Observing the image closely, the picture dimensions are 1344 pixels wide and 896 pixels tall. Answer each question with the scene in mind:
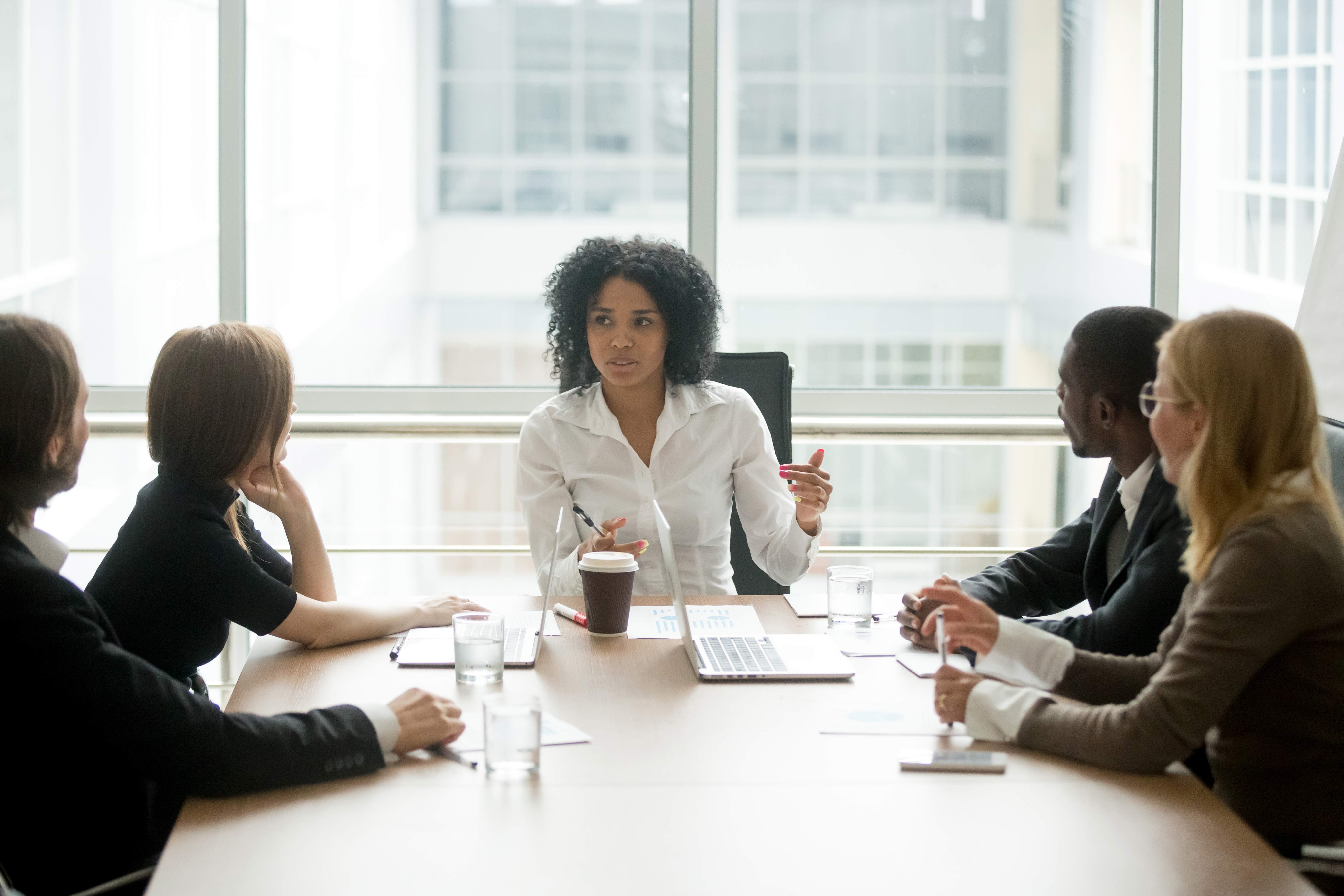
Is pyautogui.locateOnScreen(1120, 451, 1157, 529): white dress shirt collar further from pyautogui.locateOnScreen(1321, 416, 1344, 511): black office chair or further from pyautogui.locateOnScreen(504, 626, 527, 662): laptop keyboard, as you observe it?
pyautogui.locateOnScreen(504, 626, 527, 662): laptop keyboard

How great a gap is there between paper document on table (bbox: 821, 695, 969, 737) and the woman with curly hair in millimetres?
862

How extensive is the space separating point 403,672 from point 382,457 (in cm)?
226

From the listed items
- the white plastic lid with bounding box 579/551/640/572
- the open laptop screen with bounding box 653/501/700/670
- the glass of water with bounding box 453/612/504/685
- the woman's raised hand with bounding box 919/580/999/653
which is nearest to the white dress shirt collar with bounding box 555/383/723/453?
the white plastic lid with bounding box 579/551/640/572

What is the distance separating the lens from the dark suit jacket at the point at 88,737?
131 cm

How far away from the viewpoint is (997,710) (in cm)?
147

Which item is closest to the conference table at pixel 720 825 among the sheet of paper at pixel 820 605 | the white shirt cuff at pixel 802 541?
the sheet of paper at pixel 820 605

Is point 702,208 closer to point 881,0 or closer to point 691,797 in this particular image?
point 881,0

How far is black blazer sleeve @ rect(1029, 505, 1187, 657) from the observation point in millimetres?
1779

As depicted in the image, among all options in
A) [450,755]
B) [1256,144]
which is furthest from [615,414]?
[1256,144]

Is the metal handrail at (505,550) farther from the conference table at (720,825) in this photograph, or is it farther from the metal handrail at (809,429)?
the conference table at (720,825)

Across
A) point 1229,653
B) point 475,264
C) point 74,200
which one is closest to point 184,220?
point 74,200

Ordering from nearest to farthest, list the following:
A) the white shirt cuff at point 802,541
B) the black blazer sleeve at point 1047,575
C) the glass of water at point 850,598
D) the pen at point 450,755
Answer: the pen at point 450,755
the glass of water at point 850,598
the black blazer sleeve at point 1047,575
the white shirt cuff at point 802,541

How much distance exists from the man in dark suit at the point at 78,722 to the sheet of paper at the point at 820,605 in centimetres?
80

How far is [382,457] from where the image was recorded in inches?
156
